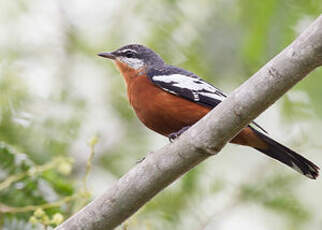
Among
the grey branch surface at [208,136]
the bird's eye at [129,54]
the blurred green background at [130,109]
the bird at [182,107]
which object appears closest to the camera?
the grey branch surface at [208,136]

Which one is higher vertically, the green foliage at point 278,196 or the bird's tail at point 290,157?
the bird's tail at point 290,157

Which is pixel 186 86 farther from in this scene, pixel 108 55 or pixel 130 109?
pixel 130 109

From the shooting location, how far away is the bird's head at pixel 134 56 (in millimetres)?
5609

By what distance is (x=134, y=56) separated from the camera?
18.7ft

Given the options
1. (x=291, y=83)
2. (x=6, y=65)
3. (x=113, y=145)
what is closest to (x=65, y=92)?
(x=6, y=65)

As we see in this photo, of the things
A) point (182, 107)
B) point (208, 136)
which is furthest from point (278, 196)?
point (208, 136)

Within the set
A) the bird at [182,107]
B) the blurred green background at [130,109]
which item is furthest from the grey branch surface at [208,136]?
the bird at [182,107]

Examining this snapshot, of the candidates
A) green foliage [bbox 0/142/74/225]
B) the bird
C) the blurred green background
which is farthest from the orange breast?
green foliage [bbox 0/142/74/225]

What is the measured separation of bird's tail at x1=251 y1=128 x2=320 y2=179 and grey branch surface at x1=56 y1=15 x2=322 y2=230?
1441 mm

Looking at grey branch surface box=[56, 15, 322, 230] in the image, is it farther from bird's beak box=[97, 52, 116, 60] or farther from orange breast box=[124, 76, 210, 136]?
bird's beak box=[97, 52, 116, 60]

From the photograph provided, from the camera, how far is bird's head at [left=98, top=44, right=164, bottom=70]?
561 centimetres

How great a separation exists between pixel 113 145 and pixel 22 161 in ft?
7.65

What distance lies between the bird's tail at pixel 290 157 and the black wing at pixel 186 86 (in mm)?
396

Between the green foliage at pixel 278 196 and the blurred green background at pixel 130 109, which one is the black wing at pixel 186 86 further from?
the green foliage at pixel 278 196
